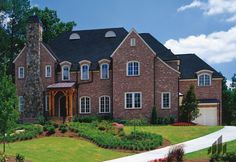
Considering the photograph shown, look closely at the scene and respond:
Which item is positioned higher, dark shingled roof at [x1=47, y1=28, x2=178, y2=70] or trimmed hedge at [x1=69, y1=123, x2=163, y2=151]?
dark shingled roof at [x1=47, y1=28, x2=178, y2=70]

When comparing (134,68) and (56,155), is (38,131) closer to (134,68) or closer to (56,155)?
(56,155)

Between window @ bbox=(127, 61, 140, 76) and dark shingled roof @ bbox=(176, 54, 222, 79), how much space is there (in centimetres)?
613

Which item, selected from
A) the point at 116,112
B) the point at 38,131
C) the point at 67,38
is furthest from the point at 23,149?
the point at 67,38

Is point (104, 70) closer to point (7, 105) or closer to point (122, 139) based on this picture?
point (122, 139)

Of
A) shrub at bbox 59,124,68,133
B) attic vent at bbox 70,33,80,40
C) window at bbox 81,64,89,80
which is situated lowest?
shrub at bbox 59,124,68,133

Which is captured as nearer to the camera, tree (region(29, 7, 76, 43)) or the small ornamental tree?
the small ornamental tree

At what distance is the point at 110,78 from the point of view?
4341 cm

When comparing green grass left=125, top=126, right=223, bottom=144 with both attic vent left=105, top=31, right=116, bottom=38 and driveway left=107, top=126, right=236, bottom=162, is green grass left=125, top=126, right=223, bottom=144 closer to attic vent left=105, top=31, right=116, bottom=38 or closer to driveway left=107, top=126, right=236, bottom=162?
driveway left=107, top=126, right=236, bottom=162

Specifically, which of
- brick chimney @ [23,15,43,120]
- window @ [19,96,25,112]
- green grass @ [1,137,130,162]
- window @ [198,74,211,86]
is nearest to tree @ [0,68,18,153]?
green grass @ [1,137,130,162]

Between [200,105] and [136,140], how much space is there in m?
17.6

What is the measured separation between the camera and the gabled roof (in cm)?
4553

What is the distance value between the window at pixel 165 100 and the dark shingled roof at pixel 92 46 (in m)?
4.24

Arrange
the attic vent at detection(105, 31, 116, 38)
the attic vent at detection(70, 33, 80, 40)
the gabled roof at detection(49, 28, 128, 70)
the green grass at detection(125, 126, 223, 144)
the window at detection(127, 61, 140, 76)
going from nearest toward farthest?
1. the green grass at detection(125, 126, 223, 144)
2. the window at detection(127, 61, 140, 76)
3. the gabled roof at detection(49, 28, 128, 70)
4. the attic vent at detection(105, 31, 116, 38)
5. the attic vent at detection(70, 33, 80, 40)

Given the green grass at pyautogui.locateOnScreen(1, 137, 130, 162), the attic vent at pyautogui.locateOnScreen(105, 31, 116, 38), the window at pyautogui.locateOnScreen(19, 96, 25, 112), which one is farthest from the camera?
the attic vent at pyautogui.locateOnScreen(105, 31, 116, 38)
